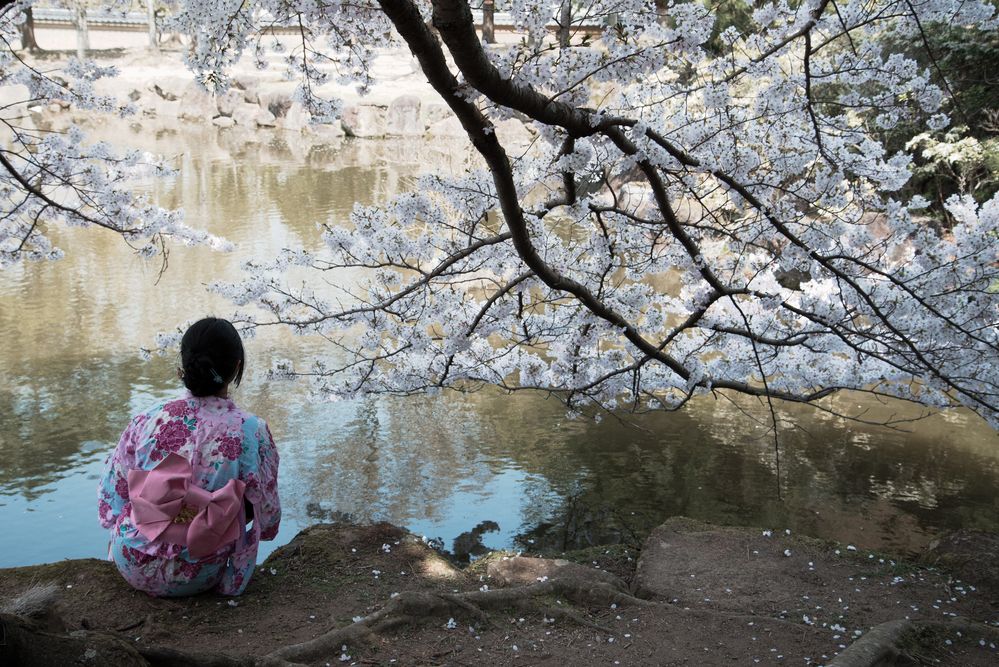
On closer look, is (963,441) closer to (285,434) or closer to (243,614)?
(285,434)

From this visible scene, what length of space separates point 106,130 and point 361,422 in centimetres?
1780

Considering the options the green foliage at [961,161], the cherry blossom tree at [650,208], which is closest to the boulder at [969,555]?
the cherry blossom tree at [650,208]

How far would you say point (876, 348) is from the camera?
5547 millimetres

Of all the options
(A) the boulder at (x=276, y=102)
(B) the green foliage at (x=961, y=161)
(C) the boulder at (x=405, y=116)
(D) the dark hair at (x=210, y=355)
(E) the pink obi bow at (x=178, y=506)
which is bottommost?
(E) the pink obi bow at (x=178, y=506)

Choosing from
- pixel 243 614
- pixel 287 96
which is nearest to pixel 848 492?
pixel 243 614

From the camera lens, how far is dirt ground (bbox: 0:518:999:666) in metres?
2.66

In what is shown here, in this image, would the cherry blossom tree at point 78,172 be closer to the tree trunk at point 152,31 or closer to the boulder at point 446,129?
the boulder at point 446,129

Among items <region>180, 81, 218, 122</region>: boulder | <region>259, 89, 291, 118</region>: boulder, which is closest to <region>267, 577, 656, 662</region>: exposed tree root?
<region>259, 89, 291, 118</region>: boulder

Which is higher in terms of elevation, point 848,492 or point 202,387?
point 202,387

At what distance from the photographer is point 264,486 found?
283 cm

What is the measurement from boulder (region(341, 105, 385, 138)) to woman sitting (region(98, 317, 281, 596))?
786 inches

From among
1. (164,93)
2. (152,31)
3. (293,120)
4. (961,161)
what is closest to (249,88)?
(293,120)

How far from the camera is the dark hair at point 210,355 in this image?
2621 millimetres

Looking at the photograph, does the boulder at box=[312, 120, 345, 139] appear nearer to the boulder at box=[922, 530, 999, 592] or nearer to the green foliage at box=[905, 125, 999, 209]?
the green foliage at box=[905, 125, 999, 209]
